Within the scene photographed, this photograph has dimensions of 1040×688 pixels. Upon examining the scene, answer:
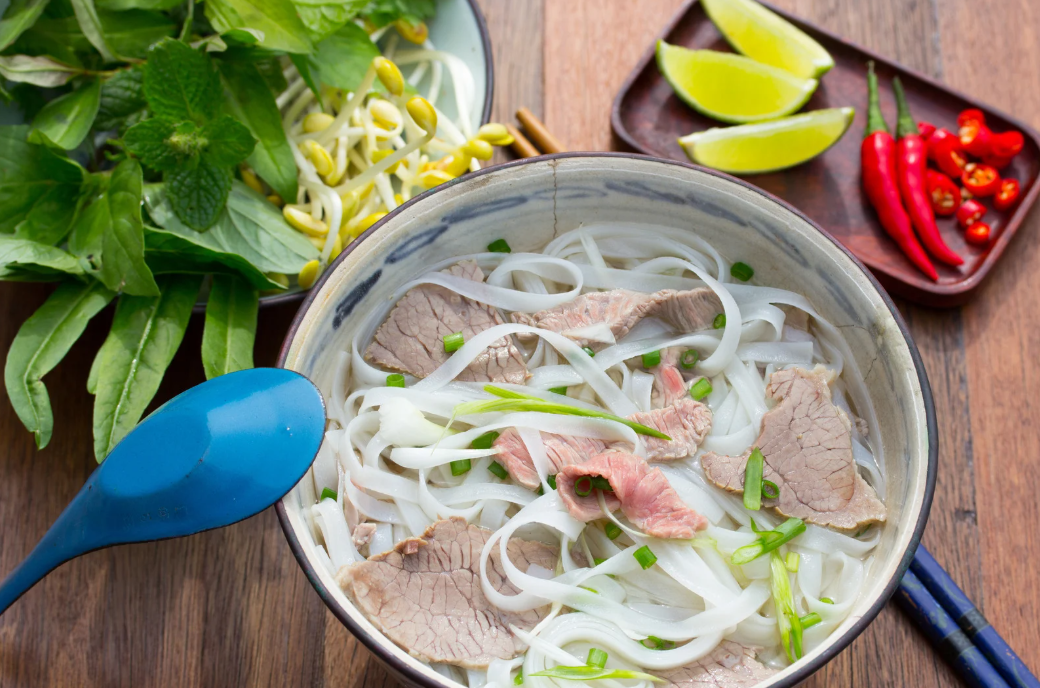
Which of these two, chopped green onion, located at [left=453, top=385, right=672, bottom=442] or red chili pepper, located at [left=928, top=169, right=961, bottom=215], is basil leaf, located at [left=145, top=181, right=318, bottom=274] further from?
red chili pepper, located at [left=928, top=169, right=961, bottom=215]

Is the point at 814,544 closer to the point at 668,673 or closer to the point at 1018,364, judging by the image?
the point at 668,673

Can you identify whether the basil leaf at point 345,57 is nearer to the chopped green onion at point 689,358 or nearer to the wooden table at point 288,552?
the wooden table at point 288,552

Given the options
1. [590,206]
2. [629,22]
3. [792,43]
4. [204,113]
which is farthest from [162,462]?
[792,43]

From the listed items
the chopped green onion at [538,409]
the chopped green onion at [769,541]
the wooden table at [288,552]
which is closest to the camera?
the chopped green onion at [769,541]

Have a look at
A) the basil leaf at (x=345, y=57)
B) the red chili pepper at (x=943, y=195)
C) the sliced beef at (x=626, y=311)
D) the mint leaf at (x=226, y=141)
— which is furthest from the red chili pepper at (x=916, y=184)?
the mint leaf at (x=226, y=141)

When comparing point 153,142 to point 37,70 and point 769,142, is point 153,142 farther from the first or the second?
point 769,142

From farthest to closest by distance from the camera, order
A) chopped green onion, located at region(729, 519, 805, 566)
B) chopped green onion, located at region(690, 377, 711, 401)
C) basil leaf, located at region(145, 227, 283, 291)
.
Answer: basil leaf, located at region(145, 227, 283, 291), chopped green onion, located at region(690, 377, 711, 401), chopped green onion, located at region(729, 519, 805, 566)

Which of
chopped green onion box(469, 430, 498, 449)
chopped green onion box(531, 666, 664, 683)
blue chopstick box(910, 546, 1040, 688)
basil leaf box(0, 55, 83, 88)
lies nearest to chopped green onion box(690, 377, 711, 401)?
chopped green onion box(469, 430, 498, 449)
